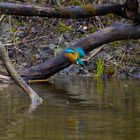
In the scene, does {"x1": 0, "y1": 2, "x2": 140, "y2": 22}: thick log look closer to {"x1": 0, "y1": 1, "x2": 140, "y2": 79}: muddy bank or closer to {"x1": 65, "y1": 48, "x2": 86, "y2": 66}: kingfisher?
{"x1": 65, "y1": 48, "x2": 86, "y2": 66}: kingfisher

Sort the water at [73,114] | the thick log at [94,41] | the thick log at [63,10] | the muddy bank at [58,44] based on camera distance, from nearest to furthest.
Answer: the water at [73,114] → the thick log at [63,10] → the thick log at [94,41] → the muddy bank at [58,44]

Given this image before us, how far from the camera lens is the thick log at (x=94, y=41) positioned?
7637mm

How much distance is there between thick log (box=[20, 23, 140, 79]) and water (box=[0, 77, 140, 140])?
0.99m

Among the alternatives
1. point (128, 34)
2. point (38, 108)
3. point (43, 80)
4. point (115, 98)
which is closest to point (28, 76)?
point (43, 80)

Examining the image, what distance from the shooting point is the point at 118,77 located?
8742mm

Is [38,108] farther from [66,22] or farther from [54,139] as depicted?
[66,22]

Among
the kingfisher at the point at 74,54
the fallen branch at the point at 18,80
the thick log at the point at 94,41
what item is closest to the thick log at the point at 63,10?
the thick log at the point at 94,41

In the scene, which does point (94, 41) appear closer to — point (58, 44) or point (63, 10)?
point (63, 10)

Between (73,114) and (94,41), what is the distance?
3490mm

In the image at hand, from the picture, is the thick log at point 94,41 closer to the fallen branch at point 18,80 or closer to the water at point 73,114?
the water at point 73,114

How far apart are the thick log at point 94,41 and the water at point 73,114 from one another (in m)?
0.99

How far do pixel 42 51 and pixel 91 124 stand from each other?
6271 millimetres

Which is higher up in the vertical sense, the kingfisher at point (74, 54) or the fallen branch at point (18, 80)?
the fallen branch at point (18, 80)

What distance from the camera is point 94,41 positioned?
25.5 feet
